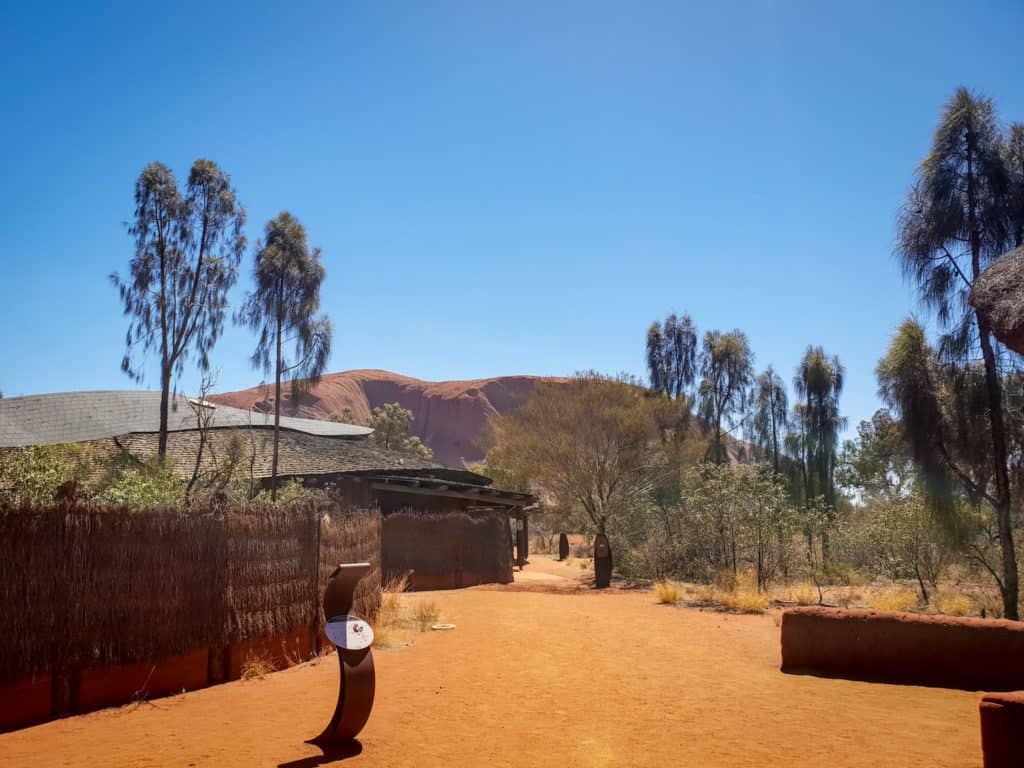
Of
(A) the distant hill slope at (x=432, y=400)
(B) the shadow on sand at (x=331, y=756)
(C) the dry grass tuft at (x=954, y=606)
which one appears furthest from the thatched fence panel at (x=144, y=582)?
(A) the distant hill slope at (x=432, y=400)

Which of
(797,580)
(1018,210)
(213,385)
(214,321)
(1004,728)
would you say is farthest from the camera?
(214,321)

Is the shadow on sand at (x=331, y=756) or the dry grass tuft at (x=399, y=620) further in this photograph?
the dry grass tuft at (x=399, y=620)

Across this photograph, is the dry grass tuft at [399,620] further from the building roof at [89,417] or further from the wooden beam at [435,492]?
the building roof at [89,417]

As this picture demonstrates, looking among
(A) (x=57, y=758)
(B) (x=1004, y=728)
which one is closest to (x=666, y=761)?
(B) (x=1004, y=728)

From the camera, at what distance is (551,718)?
6684mm

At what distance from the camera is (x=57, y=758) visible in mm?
5215

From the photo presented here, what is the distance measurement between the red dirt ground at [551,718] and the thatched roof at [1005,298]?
313 centimetres

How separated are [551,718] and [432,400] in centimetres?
9469

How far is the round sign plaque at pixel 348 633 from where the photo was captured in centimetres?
571

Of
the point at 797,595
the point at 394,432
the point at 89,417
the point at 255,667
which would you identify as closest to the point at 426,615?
the point at 255,667

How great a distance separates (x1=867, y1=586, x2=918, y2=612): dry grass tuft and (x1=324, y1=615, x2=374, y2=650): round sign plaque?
10134 millimetres

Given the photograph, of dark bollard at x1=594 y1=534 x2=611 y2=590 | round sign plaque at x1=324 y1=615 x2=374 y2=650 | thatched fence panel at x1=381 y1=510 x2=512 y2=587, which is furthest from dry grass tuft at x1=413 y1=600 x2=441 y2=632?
dark bollard at x1=594 y1=534 x2=611 y2=590

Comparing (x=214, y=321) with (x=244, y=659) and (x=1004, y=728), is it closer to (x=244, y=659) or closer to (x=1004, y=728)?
(x=244, y=659)

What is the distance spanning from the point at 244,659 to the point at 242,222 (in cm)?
2076
